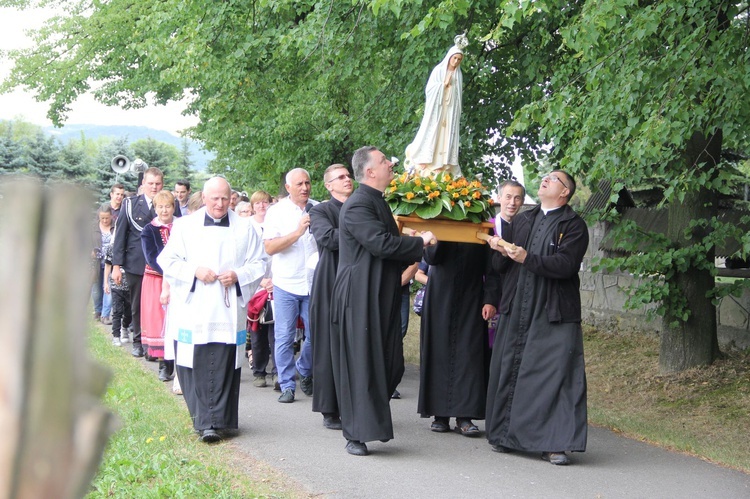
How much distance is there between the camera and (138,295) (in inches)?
496

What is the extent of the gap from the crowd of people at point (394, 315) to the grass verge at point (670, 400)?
154cm

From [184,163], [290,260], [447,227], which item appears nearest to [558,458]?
[447,227]

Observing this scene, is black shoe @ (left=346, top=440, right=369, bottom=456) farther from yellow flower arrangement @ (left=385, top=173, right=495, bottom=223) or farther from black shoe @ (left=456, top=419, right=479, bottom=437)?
yellow flower arrangement @ (left=385, top=173, right=495, bottom=223)

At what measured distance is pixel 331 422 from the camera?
838cm

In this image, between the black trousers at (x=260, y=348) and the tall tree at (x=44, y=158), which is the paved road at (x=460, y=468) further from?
the tall tree at (x=44, y=158)

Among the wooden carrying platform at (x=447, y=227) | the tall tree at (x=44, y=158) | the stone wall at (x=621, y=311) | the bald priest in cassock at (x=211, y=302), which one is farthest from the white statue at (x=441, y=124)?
the tall tree at (x=44, y=158)

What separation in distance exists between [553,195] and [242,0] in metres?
7.41

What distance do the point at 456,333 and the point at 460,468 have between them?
1.59 m

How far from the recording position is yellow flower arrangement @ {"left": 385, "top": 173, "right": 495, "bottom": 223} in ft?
25.0

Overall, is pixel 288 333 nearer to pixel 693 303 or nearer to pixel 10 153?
pixel 693 303

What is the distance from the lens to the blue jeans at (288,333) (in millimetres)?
9719

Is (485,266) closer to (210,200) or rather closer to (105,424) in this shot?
(210,200)

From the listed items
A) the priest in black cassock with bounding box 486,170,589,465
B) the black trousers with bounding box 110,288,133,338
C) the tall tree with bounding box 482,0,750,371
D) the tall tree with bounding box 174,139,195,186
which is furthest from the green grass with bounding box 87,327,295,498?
the tall tree with bounding box 174,139,195,186

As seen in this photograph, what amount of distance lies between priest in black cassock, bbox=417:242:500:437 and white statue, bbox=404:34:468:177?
88cm
